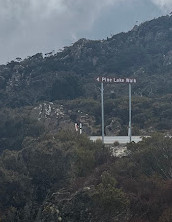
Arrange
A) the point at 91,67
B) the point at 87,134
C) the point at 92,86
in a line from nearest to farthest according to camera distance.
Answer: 1. the point at 87,134
2. the point at 92,86
3. the point at 91,67

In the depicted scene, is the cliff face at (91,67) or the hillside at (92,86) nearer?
the hillside at (92,86)

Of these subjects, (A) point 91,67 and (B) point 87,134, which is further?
(A) point 91,67

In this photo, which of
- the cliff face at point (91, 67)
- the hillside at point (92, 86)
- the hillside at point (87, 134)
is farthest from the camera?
the cliff face at point (91, 67)

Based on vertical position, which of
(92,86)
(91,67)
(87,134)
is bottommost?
(87,134)

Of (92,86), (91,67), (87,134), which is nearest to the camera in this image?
(87,134)

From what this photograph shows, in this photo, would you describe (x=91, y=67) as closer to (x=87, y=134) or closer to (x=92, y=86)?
(x=92, y=86)

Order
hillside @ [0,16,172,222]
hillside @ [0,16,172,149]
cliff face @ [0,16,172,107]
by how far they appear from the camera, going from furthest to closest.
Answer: cliff face @ [0,16,172,107]
hillside @ [0,16,172,149]
hillside @ [0,16,172,222]

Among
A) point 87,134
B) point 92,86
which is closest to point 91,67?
point 92,86

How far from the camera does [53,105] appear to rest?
6006 cm

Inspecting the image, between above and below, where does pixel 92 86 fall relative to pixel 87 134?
above

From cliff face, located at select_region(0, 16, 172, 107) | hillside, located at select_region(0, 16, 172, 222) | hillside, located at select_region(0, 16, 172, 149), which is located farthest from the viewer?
cliff face, located at select_region(0, 16, 172, 107)

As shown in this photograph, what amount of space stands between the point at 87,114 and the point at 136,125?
9.43 m

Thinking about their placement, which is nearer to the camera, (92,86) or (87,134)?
(87,134)

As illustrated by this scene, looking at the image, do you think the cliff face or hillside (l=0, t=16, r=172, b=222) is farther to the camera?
the cliff face
